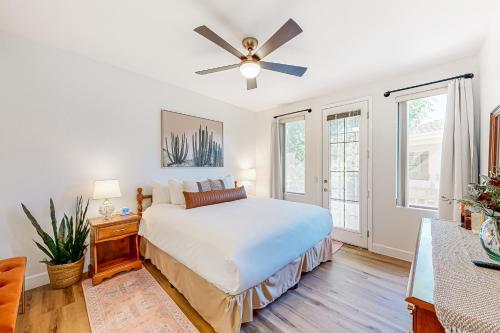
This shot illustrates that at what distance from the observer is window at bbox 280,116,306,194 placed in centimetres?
408

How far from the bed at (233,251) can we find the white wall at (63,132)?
848 mm

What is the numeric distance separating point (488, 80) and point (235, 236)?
276cm

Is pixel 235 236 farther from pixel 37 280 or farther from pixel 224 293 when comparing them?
pixel 37 280

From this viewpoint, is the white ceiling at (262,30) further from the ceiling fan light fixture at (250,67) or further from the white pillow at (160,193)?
the white pillow at (160,193)

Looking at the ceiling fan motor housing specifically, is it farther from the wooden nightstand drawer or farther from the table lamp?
the wooden nightstand drawer

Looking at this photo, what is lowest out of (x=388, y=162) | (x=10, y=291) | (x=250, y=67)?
(x=10, y=291)

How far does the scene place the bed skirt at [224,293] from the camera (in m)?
1.53

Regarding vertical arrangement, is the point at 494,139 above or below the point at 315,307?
above

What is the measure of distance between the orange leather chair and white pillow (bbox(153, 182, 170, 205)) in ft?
4.43

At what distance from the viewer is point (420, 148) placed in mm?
2811

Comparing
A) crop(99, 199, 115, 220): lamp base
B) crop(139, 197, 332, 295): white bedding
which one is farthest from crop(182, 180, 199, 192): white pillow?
crop(99, 199, 115, 220): lamp base

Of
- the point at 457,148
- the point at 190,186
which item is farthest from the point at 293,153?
the point at 457,148

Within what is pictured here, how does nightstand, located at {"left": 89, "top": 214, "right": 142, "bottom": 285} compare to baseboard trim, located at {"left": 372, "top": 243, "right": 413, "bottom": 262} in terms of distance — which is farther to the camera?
baseboard trim, located at {"left": 372, "top": 243, "right": 413, "bottom": 262}

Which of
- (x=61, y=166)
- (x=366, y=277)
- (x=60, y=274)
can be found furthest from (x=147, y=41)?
(x=366, y=277)
